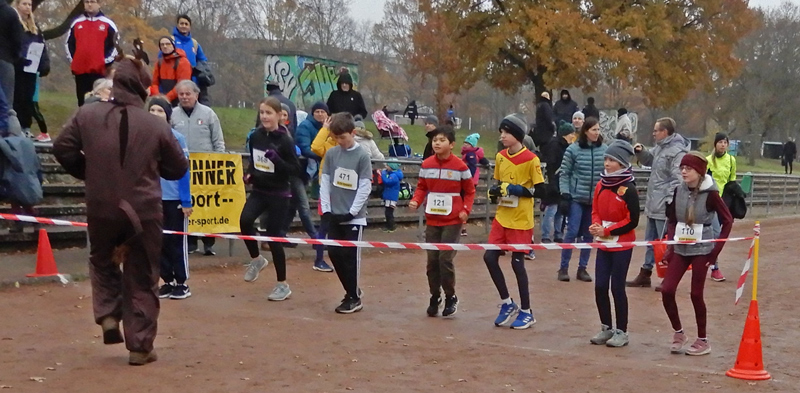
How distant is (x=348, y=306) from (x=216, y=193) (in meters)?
2.89

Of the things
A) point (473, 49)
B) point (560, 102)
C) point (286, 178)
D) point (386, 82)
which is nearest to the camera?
point (286, 178)

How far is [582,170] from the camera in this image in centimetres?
1158

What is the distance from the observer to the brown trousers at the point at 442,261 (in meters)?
8.94

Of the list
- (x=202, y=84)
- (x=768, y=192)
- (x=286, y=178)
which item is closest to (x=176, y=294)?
(x=286, y=178)

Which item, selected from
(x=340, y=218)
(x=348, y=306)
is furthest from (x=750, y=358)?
(x=340, y=218)

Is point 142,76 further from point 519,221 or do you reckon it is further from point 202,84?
point 202,84

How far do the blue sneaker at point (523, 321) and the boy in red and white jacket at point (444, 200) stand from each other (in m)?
0.71

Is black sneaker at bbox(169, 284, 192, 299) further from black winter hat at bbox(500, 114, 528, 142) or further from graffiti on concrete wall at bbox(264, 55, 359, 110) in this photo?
graffiti on concrete wall at bbox(264, 55, 359, 110)

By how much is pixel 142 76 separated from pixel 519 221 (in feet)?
12.6

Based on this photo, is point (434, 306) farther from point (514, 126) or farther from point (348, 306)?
point (514, 126)

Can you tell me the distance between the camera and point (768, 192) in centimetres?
2589

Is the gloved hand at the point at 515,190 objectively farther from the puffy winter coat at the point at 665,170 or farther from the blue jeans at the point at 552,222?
the blue jeans at the point at 552,222

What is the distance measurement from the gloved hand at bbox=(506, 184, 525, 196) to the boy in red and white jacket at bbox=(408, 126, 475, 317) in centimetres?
39

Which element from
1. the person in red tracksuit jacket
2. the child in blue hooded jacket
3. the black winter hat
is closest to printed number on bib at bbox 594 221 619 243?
the black winter hat
